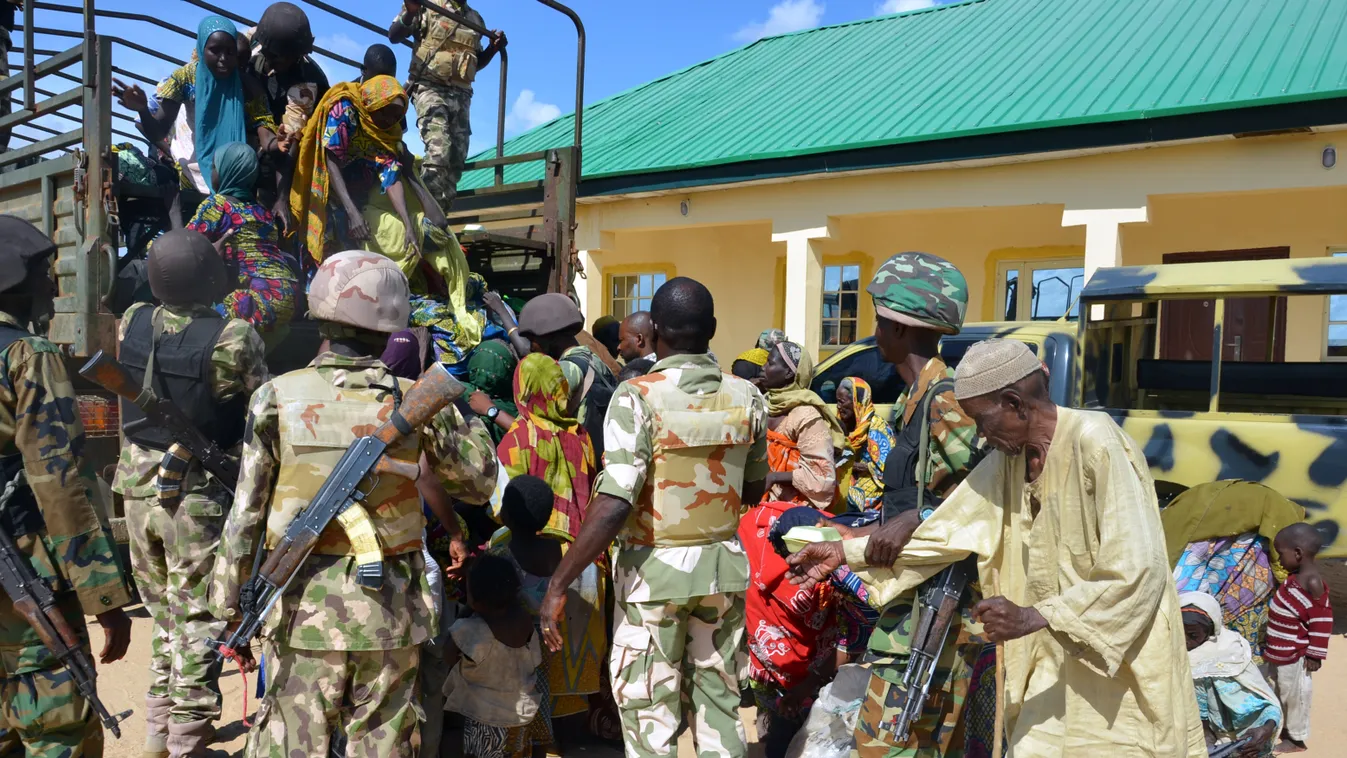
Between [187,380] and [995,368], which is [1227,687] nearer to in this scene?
[995,368]

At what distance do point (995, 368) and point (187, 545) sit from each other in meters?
2.78

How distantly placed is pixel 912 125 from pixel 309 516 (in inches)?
299

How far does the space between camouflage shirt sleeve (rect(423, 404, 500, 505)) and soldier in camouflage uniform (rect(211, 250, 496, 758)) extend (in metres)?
A: 0.11

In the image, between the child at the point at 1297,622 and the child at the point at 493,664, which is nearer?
the child at the point at 493,664

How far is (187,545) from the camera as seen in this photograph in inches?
129

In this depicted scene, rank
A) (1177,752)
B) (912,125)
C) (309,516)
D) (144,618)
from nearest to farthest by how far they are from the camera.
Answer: (1177,752)
(309,516)
(144,618)
(912,125)

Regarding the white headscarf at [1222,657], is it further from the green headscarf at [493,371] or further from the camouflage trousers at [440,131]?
the camouflage trousers at [440,131]

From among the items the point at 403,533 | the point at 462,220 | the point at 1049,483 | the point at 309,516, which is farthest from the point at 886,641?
the point at 462,220

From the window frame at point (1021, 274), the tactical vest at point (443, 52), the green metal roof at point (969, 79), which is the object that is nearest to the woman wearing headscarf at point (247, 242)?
the tactical vest at point (443, 52)

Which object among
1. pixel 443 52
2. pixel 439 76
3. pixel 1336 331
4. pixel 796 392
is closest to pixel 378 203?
pixel 439 76

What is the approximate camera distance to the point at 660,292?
2900mm

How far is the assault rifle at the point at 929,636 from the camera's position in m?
2.48

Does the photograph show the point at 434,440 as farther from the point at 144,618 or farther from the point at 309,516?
the point at 144,618

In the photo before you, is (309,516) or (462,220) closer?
(309,516)
